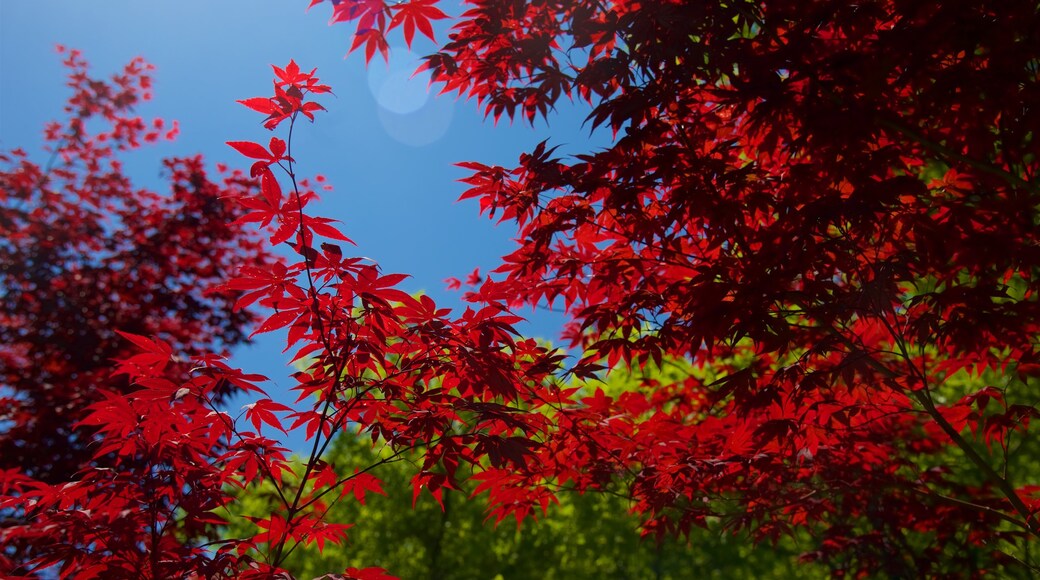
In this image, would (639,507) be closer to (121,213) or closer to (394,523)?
(121,213)

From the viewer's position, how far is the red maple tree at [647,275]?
2547mm

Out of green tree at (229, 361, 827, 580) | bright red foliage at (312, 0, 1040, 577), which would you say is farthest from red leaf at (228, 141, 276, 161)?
green tree at (229, 361, 827, 580)

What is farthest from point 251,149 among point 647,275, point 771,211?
point 771,211

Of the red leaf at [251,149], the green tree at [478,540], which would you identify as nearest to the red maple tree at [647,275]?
the red leaf at [251,149]

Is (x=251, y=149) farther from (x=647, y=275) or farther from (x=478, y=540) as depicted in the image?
(x=478, y=540)

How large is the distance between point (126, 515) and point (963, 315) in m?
3.74

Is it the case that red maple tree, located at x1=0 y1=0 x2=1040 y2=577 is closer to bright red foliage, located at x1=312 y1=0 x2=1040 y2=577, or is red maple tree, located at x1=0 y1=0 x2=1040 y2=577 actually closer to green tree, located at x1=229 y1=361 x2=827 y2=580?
bright red foliage, located at x1=312 y1=0 x2=1040 y2=577

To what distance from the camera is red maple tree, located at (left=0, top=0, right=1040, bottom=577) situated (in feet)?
8.36

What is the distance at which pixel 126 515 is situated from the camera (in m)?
2.66

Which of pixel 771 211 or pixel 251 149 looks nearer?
pixel 251 149

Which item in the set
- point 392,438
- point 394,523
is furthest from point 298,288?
point 394,523

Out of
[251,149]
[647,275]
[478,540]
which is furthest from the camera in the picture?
[478,540]

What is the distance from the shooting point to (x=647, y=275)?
3.41 meters

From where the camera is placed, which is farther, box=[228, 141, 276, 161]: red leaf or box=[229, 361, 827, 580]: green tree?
box=[229, 361, 827, 580]: green tree
